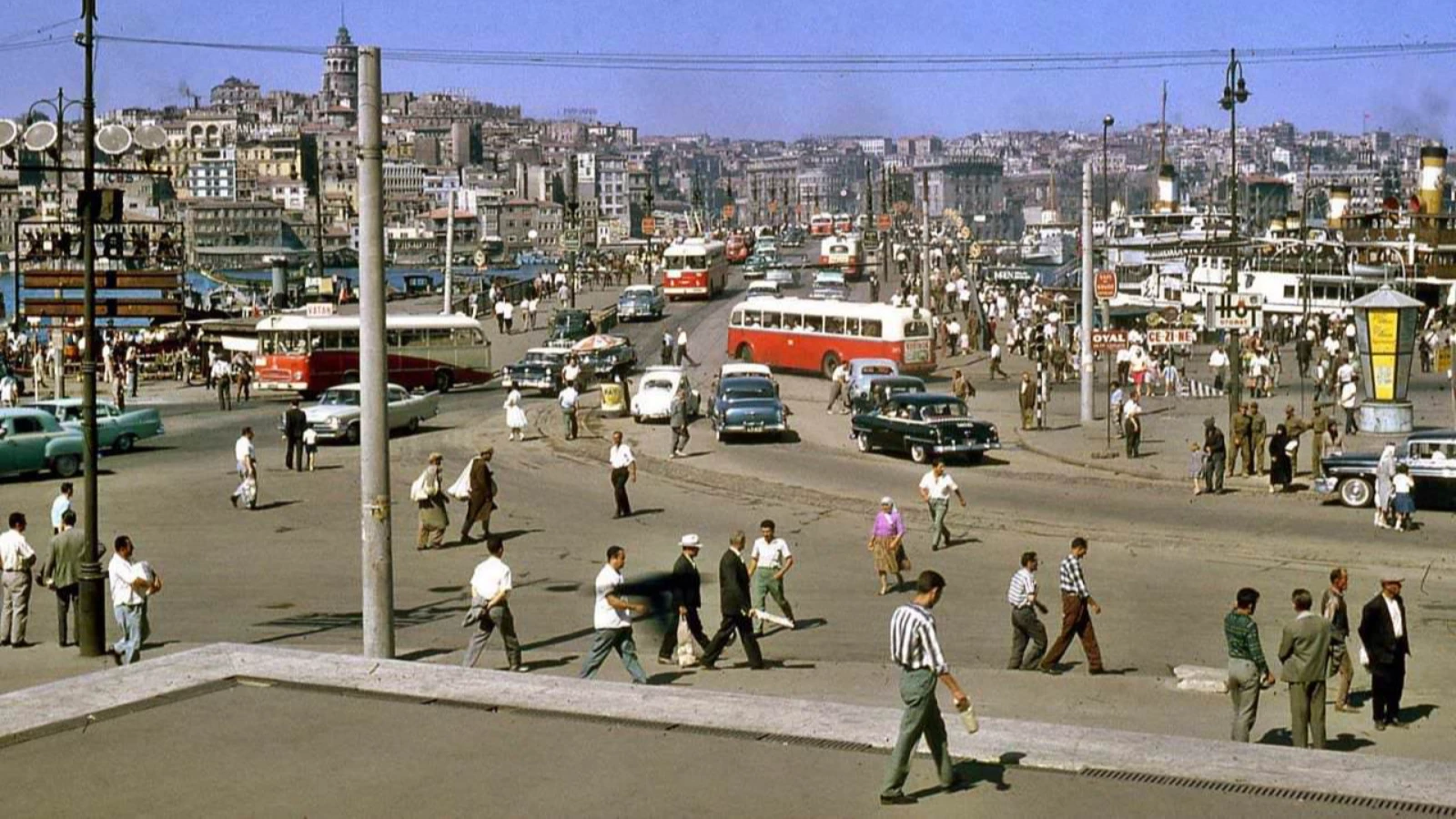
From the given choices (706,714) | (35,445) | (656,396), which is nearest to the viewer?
(706,714)

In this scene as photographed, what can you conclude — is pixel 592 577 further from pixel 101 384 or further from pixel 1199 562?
pixel 101 384

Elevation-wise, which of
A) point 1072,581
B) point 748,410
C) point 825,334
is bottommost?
point 1072,581

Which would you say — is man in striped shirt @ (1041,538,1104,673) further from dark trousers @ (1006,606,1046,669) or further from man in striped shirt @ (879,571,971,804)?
man in striped shirt @ (879,571,971,804)

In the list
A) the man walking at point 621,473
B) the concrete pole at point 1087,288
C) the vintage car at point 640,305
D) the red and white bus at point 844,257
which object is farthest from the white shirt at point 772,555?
the red and white bus at point 844,257

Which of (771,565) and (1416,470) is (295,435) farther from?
(1416,470)

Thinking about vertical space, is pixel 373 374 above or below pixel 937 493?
above

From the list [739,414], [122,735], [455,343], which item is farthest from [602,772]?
[455,343]

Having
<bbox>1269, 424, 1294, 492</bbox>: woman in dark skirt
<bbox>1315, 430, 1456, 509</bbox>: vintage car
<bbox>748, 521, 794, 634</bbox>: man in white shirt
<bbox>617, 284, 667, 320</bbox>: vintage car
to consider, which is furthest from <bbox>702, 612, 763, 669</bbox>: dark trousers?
<bbox>617, 284, 667, 320</bbox>: vintage car

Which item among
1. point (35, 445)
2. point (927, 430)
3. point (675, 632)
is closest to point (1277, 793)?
point (675, 632)

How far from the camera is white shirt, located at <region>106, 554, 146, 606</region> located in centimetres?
1714

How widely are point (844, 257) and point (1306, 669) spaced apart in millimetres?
104322

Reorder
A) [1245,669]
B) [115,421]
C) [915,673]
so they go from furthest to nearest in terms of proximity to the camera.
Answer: [115,421] → [1245,669] → [915,673]

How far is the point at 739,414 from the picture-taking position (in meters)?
39.8

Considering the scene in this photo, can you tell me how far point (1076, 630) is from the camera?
682 inches
